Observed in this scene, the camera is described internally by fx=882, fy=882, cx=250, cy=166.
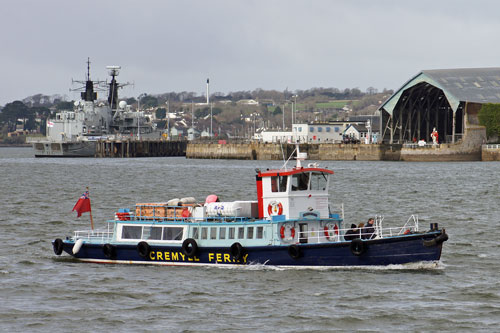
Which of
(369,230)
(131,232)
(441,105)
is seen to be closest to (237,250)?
(131,232)

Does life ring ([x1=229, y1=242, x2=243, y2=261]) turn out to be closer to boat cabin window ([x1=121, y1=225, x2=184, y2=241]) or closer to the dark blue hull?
the dark blue hull

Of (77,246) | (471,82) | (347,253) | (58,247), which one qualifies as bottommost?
(58,247)

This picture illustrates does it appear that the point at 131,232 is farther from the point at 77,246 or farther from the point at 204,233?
the point at 204,233

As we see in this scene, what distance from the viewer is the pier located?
17875cm

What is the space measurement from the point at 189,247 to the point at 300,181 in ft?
16.2

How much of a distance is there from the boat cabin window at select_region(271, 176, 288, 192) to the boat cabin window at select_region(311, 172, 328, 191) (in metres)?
1.13

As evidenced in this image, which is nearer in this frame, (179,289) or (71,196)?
(179,289)

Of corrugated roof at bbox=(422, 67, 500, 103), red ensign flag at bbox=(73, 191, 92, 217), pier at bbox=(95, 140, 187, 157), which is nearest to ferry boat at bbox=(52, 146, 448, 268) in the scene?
red ensign flag at bbox=(73, 191, 92, 217)

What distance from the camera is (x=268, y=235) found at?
32.6m

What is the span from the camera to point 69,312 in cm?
2748

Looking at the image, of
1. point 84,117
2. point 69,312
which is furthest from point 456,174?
point 84,117

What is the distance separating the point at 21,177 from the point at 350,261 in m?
71.2

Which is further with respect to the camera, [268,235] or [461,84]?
[461,84]

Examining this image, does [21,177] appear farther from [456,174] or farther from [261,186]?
[261,186]
